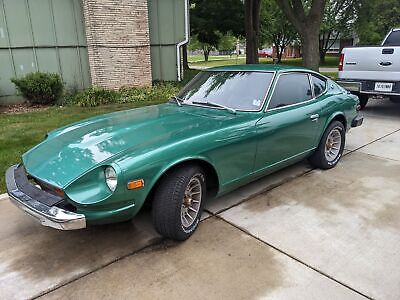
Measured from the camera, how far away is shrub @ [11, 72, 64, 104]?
9.01 meters

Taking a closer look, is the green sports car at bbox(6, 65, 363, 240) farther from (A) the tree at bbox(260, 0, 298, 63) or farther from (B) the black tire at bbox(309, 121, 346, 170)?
(A) the tree at bbox(260, 0, 298, 63)

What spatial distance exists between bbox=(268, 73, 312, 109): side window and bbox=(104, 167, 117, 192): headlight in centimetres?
199

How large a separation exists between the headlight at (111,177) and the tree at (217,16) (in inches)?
698

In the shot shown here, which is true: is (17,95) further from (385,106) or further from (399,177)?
(385,106)

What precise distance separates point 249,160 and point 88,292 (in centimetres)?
194

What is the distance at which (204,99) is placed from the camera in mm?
4125

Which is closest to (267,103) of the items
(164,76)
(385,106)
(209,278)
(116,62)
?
(209,278)

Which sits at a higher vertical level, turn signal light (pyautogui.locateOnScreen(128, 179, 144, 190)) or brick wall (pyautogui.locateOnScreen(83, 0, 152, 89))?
brick wall (pyautogui.locateOnScreen(83, 0, 152, 89))

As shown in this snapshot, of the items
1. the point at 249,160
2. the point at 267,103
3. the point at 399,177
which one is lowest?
the point at 399,177

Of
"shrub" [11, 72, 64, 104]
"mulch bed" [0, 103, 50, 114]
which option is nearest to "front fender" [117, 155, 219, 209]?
"mulch bed" [0, 103, 50, 114]

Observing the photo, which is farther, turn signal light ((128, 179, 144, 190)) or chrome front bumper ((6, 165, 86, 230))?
turn signal light ((128, 179, 144, 190))

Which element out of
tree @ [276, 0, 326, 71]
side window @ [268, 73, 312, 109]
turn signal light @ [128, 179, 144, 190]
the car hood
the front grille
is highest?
tree @ [276, 0, 326, 71]

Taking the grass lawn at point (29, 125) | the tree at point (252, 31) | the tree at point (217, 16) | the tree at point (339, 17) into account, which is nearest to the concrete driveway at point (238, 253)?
the grass lawn at point (29, 125)

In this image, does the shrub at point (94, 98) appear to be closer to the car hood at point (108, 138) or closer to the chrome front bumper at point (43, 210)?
the car hood at point (108, 138)
